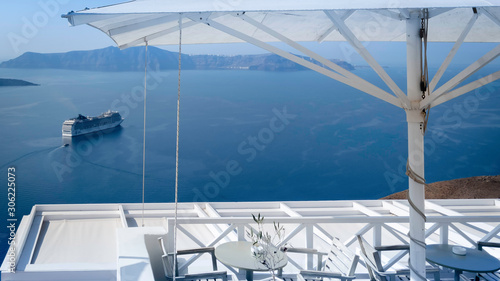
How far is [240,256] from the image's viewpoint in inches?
172

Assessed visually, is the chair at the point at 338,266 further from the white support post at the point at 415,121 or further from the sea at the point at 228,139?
the sea at the point at 228,139

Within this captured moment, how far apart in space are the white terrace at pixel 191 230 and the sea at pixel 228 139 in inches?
621

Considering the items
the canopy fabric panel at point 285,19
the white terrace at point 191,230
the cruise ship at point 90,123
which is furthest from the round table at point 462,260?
the cruise ship at point 90,123

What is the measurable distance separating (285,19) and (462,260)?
2817 mm

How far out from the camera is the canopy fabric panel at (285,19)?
8.87ft

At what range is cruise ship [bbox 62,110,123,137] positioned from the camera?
23.0 meters

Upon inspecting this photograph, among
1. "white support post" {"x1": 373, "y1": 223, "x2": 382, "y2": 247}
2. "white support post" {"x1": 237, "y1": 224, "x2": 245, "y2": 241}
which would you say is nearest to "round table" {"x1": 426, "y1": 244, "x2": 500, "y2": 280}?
"white support post" {"x1": 373, "y1": 223, "x2": 382, "y2": 247}

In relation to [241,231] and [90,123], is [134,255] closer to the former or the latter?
[241,231]

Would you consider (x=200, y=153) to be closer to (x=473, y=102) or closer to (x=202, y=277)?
(x=473, y=102)

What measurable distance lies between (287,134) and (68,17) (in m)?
23.3

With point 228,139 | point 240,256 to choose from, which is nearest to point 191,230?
point 240,256

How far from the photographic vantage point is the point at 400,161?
80.5 ft

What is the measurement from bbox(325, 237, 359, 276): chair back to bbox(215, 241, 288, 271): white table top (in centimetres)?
Result: 41

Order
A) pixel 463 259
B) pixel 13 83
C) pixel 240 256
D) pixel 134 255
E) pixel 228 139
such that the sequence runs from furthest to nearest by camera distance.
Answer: pixel 228 139 → pixel 13 83 → pixel 240 256 → pixel 463 259 → pixel 134 255
